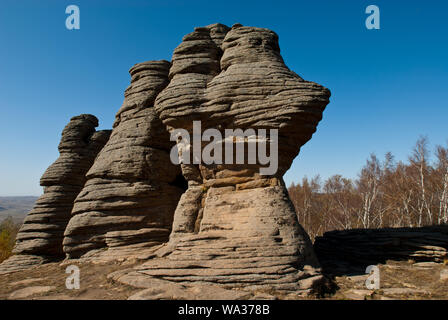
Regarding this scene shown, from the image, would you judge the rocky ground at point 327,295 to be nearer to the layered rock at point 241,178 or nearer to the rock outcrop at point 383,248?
the rock outcrop at point 383,248

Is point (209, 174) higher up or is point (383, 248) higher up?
point (209, 174)

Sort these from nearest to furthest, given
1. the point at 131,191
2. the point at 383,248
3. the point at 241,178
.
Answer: the point at 241,178 → the point at 383,248 → the point at 131,191

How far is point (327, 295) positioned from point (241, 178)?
4.98m

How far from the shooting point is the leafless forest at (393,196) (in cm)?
2711

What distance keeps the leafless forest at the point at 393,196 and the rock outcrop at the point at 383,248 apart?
48.7 feet

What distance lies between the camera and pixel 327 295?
7305 millimetres

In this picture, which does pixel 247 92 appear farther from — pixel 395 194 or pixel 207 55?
pixel 395 194

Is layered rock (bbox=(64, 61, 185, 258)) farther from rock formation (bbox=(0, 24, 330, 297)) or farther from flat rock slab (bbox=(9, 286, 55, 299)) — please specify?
flat rock slab (bbox=(9, 286, 55, 299))

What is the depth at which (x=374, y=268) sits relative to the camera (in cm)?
983

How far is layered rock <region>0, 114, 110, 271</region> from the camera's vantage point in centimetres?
1767

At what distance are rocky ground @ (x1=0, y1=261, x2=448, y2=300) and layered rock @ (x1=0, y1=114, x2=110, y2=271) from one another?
27.8ft

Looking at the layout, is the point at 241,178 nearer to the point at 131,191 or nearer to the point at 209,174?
the point at 209,174

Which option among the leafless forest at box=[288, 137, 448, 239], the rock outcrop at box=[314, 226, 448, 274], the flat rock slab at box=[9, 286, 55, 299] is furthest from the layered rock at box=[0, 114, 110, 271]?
the leafless forest at box=[288, 137, 448, 239]

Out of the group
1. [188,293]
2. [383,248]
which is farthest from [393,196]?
[188,293]
